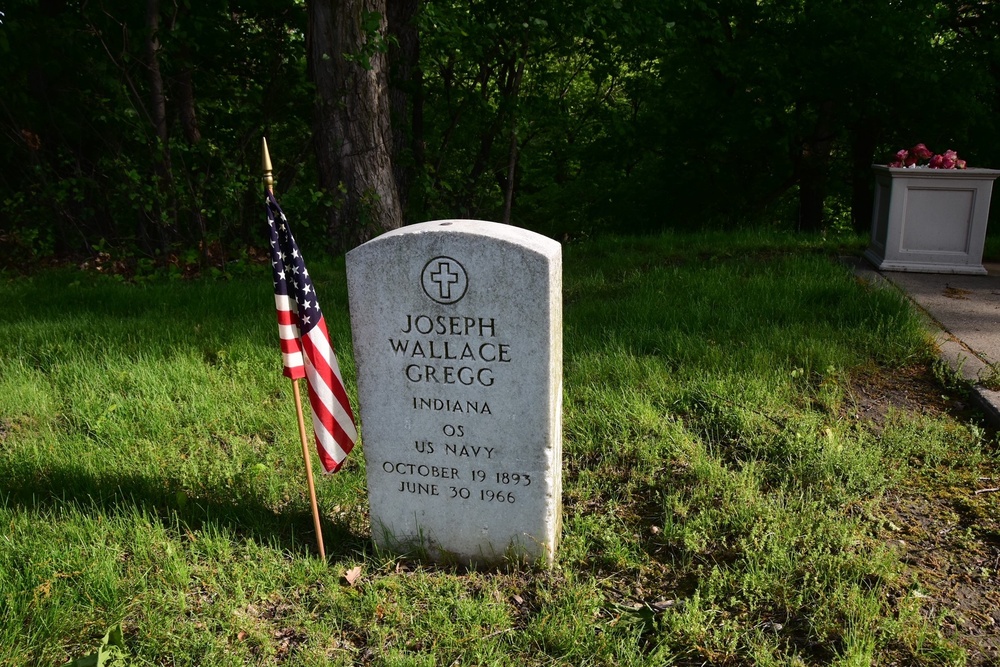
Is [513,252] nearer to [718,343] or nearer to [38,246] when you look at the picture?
[718,343]

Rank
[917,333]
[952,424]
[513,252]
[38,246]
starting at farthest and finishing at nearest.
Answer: [38,246]
[917,333]
[952,424]
[513,252]

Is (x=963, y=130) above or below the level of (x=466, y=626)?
above

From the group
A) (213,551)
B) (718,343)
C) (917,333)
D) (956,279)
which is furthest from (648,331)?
(956,279)

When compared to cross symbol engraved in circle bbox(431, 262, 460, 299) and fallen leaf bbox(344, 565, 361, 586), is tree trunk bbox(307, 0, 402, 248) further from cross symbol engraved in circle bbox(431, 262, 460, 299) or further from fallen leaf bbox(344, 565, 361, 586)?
fallen leaf bbox(344, 565, 361, 586)

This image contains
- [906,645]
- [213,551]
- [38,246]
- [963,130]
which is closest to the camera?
[906,645]

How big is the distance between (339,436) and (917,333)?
3998mm

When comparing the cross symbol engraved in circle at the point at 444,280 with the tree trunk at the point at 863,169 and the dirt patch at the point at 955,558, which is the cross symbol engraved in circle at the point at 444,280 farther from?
the tree trunk at the point at 863,169

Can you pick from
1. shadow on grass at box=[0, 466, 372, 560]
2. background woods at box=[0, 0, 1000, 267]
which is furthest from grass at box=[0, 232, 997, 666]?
background woods at box=[0, 0, 1000, 267]

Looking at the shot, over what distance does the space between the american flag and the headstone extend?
0.13 meters

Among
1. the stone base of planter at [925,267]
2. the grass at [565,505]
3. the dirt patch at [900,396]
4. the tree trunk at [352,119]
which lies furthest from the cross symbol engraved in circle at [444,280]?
the stone base of planter at [925,267]

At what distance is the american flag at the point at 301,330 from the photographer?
Result: 120 inches

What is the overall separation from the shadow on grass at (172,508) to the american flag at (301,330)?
0.50m

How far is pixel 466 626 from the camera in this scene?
288 cm

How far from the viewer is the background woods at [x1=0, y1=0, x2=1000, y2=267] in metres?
8.52
